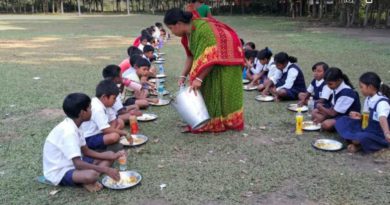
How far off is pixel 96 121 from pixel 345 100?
2.82 metres

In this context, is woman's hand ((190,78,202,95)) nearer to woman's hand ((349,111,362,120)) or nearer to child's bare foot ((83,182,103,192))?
child's bare foot ((83,182,103,192))

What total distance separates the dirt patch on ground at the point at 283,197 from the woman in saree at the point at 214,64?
160 centimetres

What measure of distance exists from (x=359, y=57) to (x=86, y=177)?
8607 mm

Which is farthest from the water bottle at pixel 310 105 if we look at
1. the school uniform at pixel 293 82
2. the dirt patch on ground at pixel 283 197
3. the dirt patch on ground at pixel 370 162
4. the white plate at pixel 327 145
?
the dirt patch on ground at pixel 283 197

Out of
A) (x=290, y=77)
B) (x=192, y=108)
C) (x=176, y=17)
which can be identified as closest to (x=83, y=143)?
(x=192, y=108)

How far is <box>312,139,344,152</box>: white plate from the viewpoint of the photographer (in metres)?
4.20

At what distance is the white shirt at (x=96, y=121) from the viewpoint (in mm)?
3901

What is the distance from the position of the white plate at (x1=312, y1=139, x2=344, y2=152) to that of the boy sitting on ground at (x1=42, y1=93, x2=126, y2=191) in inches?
85.6

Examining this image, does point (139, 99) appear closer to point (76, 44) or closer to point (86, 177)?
point (86, 177)

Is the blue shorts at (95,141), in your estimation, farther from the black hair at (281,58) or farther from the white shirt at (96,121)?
the black hair at (281,58)

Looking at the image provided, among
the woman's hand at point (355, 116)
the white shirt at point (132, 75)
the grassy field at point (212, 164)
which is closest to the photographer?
the grassy field at point (212, 164)

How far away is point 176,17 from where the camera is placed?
14.6ft

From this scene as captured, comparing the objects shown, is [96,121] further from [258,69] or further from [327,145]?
[258,69]

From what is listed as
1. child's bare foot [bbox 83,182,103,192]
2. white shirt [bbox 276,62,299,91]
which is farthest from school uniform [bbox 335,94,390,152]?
child's bare foot [bbox 83,182,103,192]
